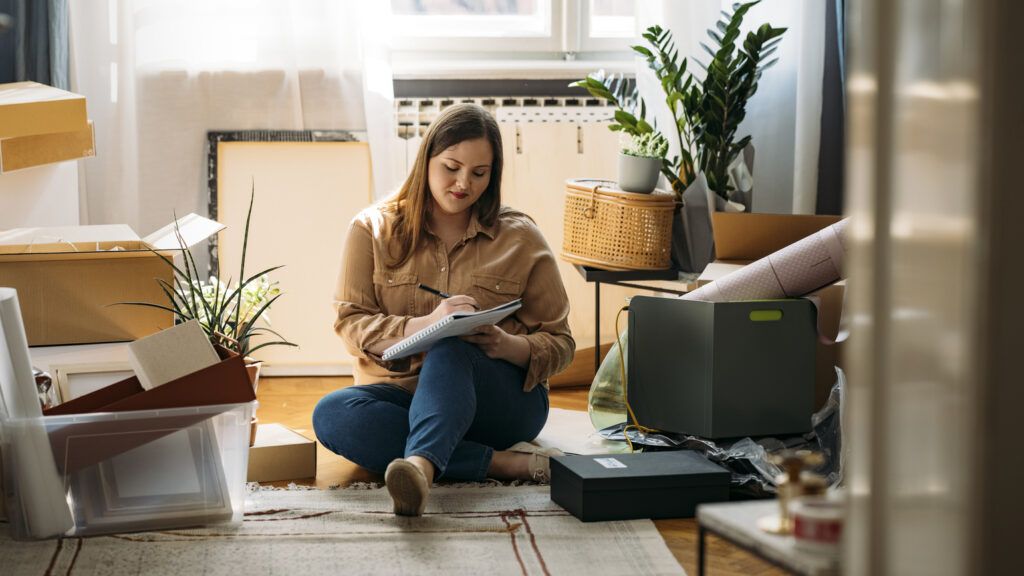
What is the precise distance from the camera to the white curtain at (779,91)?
9.95 ft

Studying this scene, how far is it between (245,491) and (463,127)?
0.83m

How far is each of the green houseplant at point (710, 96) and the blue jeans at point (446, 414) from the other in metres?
0.99

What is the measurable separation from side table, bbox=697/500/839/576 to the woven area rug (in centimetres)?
68

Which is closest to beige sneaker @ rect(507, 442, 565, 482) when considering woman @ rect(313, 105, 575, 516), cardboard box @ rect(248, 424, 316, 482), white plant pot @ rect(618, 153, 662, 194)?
woman @ rect(313, 105, 575, 516)

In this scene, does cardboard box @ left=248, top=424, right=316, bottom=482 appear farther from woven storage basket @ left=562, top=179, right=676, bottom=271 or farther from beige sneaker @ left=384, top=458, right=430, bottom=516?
woven storage basket @ left=562, top=179, right=676, bottom=271

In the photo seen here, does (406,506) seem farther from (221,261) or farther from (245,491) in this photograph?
(221,261)

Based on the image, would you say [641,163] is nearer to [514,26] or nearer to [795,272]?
[795,272]

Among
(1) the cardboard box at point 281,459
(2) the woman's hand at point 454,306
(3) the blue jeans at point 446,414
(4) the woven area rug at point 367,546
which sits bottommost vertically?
(4) the woven area rug at point 367,546

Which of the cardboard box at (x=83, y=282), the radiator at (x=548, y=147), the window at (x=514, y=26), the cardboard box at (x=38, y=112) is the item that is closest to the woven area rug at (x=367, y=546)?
the cardboard box at (x=83, y=282)

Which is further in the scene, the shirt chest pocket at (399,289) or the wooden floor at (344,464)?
the shirt chest pocket at (399,289)

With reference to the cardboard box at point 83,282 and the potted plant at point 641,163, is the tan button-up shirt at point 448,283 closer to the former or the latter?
the cardboard box at point 83,282

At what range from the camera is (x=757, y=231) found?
2654 millimetres

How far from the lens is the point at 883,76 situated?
773mm

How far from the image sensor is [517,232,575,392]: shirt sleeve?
2.22 meters
